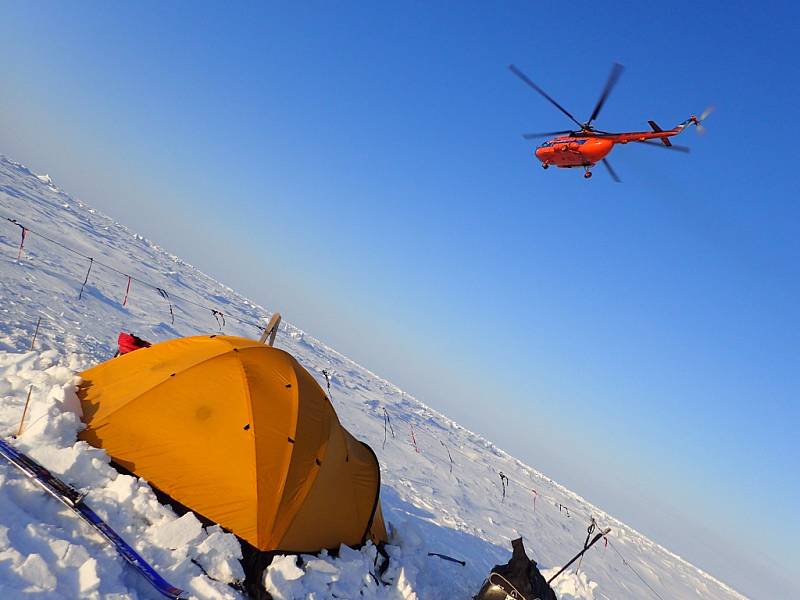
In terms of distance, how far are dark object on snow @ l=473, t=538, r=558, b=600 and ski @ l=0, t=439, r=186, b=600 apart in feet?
16.5

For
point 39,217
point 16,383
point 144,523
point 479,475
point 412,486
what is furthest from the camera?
point 39,217

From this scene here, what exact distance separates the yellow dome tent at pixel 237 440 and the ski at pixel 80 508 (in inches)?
44.1

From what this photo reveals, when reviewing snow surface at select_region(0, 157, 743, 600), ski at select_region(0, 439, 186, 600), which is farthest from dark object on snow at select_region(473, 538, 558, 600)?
ski at select_region(0, 439, 186, 600)

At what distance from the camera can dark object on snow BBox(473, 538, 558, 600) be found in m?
7.84

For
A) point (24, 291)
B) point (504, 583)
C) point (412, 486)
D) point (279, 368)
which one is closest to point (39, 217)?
point (24, 291)

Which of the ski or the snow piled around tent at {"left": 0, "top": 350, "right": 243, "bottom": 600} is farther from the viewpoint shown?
the ski

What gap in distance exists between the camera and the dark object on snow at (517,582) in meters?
7.84

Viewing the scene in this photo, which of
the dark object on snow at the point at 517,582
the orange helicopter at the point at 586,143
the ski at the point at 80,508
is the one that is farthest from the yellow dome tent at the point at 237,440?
the orange helicopter at the point at 586,143

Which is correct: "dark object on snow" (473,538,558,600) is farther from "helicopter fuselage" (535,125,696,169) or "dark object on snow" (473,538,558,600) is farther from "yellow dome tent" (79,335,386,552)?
"helicopter fuselage" (535,125,696,169)

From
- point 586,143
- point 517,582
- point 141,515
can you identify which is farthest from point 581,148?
point 141,515

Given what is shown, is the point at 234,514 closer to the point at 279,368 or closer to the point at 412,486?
the point at 279,368

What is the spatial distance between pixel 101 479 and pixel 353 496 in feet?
11.9

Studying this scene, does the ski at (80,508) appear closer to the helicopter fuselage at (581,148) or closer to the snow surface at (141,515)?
the snow surface at (141,515)

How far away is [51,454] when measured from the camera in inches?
239
